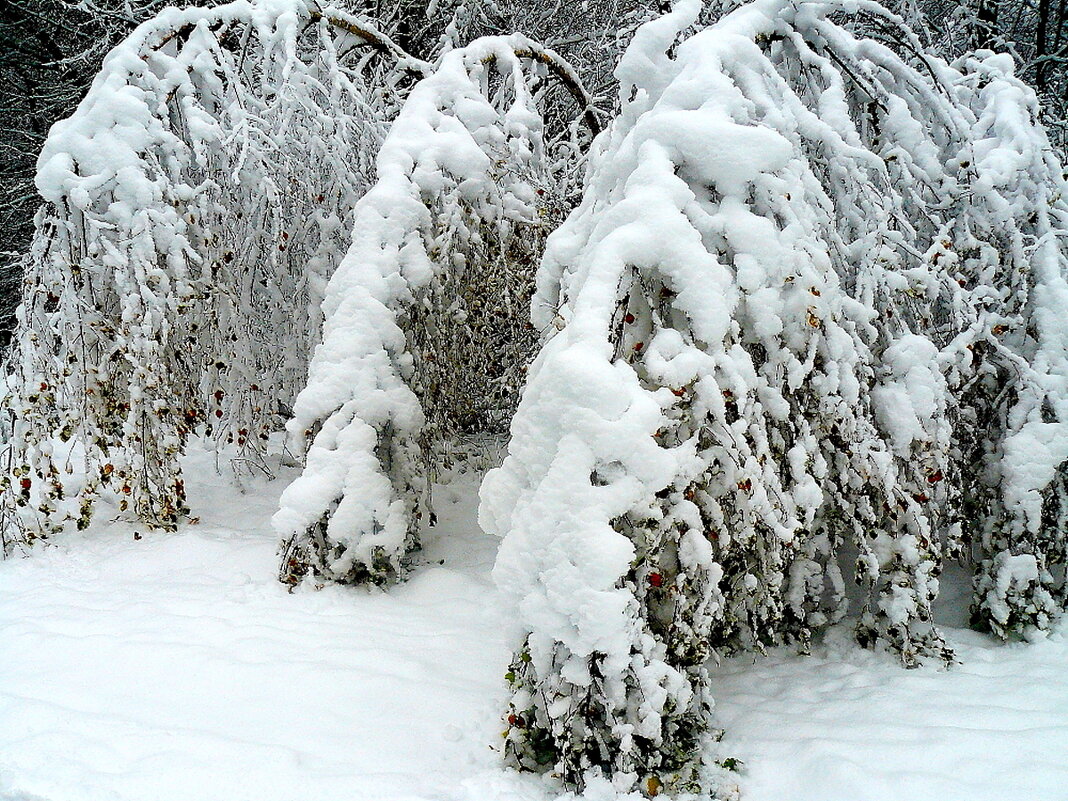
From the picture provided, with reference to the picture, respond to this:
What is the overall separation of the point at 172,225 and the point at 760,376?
319 centimetres

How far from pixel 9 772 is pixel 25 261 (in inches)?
113

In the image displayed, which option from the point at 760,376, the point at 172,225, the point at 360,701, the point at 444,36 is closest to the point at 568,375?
the point at 760,376

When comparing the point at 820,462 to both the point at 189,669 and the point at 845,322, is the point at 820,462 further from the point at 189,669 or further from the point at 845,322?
the point at 189,669

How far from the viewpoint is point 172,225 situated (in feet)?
13.2

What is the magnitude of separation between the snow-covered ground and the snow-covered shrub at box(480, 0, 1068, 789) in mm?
273

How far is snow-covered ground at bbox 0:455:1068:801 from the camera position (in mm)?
2414

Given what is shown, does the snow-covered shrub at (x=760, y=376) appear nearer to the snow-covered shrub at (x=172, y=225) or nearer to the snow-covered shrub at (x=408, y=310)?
the snow-covered shrub at (x=408, y=310)

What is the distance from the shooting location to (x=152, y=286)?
4.02m

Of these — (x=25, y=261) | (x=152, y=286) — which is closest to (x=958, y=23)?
(x=152, y=286)

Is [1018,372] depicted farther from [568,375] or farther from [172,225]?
[172,225]

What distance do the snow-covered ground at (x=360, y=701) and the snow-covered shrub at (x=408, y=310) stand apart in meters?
0.40

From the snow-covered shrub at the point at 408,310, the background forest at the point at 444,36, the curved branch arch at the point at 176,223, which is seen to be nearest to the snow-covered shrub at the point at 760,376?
the snow-covered shrub at the point at 408,310

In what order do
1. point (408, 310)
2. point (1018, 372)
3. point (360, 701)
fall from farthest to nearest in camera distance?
point (408, 310) → point (1018, 372) → point (360, 701)

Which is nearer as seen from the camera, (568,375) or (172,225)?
(568,375)
